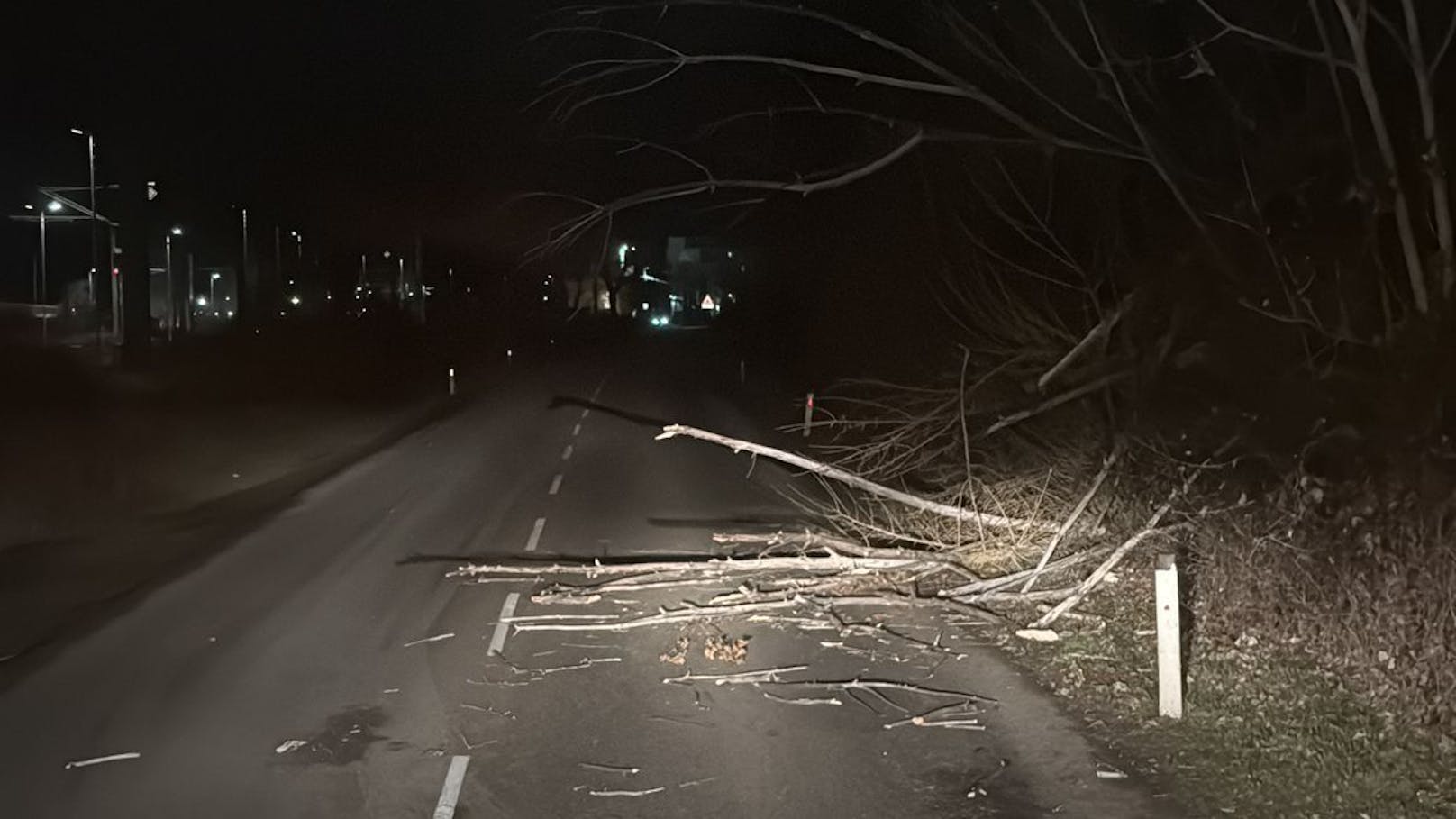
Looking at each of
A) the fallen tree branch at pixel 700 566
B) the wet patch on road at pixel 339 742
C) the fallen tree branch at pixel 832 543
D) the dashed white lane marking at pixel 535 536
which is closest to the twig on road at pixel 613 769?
the wet patch on road at pixel 339 742

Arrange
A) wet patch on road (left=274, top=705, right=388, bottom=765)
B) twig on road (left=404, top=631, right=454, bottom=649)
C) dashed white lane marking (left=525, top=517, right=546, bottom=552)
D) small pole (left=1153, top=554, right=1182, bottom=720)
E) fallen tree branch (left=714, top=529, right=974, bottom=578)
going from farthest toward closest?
dashed white lane marking (left=525, top=517, right=546, bottom=552), fallen tree branch (left=714, top=529, right=974, bottom=578), twig on road (left=404, top=631, right=454, bottom=649), small pole (left=1153, top=554, right=1182, bottom=720), wet patch on road (left=274, top=705, right=388, bottom=765)

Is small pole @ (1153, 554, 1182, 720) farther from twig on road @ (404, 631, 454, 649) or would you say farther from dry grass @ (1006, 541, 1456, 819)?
twig on road @ (404, 631, 454, 649)

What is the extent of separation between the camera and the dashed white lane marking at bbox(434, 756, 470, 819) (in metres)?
6.84

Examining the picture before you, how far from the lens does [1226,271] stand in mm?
12961

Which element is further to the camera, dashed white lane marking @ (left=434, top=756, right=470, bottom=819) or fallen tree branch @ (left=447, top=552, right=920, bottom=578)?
fallen tree branch @ (left=447, top=552, right=920, bottom=578)

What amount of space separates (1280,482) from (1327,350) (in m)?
2.54

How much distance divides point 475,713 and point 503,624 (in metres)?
2.59

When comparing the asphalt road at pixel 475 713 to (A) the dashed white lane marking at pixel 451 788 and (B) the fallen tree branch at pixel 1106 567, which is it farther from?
(B) the fallen tree branch at pixel 1106 567

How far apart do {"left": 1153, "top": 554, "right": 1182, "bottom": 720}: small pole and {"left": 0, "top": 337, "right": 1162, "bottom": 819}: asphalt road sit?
0.59 meters

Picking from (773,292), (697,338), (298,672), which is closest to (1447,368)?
(298,672)

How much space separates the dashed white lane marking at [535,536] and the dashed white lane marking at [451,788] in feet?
24.0

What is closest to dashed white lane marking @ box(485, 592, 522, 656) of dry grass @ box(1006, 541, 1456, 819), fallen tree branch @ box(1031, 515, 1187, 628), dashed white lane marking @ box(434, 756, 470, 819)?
dashed white lane marking @ box(434, 756, 470, 819)

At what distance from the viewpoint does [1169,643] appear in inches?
329

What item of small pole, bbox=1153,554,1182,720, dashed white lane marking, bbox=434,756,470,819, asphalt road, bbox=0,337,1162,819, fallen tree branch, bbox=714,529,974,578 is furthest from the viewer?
fallen tree branch, bbox=714,529,974,578
